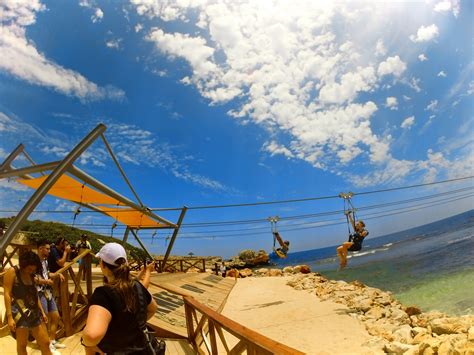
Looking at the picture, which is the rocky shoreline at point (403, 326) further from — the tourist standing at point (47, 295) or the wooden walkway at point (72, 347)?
the tourist standing at point (47, 295)

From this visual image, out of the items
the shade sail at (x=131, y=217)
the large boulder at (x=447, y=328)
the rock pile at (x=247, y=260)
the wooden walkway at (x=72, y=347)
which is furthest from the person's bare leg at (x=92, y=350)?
the rock pile at (x=247, y=260)

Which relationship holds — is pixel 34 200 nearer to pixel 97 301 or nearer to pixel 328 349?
pixel 97 301

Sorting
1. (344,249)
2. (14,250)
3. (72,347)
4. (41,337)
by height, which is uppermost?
(14,250)

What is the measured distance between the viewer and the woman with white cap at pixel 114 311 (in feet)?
6.66

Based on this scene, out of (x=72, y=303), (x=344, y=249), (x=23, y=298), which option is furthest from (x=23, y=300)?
(x=344, y=249)

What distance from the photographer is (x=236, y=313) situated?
536 inches

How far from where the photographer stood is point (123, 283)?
224 centimetres

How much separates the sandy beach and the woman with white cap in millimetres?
8073

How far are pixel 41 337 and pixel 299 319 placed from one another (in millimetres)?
10733

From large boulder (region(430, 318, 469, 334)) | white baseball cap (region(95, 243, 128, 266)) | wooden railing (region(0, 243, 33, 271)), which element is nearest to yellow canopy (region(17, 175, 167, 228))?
wooden railing (region(0, 243, 33, 271))

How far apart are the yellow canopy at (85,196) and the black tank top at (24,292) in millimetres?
3413

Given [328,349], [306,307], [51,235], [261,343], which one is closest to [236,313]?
[306,307]

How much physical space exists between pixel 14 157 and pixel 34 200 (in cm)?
301

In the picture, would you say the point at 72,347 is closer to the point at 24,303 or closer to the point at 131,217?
the point at 24,303
